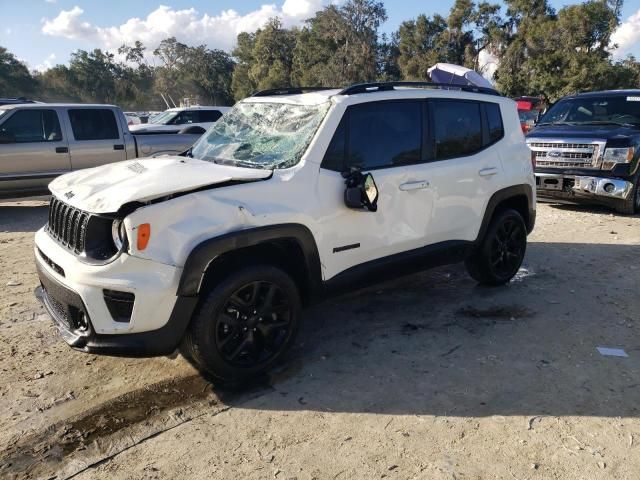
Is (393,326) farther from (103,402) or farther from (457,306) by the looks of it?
(103,402)

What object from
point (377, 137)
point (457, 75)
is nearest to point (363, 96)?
point (377, 137)

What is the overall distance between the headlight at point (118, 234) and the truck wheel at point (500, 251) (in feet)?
10.4

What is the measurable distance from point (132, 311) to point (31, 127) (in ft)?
22.8

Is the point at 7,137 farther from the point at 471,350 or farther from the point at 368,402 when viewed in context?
the point at 471,350

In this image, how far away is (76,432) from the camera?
2865mm

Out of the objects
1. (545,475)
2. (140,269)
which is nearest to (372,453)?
(545,475)

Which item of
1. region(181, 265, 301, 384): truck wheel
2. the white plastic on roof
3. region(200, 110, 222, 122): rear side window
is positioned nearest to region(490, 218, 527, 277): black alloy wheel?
region(181, 265, 301, 384): truck wheel

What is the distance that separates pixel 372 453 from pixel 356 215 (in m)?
1.57

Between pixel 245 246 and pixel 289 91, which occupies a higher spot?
pixel 289 91

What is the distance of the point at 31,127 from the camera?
8.38 m

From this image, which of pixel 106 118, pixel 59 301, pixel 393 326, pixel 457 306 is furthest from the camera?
pixel 106 118

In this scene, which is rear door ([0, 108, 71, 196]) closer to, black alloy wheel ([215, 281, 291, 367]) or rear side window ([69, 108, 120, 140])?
rear side window ([69, 108, 120, 140])

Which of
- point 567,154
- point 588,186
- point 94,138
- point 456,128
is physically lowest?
point 588,186

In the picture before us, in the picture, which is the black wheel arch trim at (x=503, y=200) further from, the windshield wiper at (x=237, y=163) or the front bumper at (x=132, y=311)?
the front bumper at (x=132, y=311)
